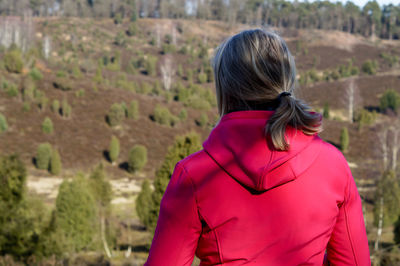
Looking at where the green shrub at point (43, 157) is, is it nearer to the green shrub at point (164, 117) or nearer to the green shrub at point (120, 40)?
the green shrub at point (164, 117)

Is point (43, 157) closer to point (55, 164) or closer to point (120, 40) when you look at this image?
point (55, 164)

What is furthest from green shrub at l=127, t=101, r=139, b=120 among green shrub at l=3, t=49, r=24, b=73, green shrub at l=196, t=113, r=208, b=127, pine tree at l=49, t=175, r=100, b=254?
pine tree at l=49, t=175, r=100, b=254

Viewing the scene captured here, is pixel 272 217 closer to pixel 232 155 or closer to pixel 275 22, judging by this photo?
pixel 232 155

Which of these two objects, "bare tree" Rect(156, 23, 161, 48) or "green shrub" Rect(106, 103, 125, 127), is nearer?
"green shrub" Rect(106, 103, 125, 127)

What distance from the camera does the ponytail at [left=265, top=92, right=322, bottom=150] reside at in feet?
3.13

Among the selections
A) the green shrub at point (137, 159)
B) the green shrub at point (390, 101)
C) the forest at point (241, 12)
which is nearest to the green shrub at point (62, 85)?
the green shrub at point (137, 159)

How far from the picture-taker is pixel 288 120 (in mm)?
996

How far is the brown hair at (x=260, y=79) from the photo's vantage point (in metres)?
1.02

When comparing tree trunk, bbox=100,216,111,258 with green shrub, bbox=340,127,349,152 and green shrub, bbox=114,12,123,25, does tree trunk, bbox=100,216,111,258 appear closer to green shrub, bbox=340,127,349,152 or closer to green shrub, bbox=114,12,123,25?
green shrub, bbox=340,127,349,152

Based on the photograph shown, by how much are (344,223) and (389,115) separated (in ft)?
139

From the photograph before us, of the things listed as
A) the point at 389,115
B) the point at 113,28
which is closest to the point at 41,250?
the point at 389,115

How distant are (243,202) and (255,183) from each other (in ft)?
0.21

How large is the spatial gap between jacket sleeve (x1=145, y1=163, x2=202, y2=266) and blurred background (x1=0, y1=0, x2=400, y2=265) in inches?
18.6

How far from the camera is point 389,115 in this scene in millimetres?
39094
